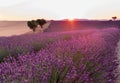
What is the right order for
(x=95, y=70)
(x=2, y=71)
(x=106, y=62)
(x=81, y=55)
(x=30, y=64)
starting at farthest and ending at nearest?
(x=106, y=62), (x=81, y=55), (x=95, y=70), (x=30, y=64), (x=2, y=71)

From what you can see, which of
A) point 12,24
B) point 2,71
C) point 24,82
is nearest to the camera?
point 24,82

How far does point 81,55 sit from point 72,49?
0.28 meters

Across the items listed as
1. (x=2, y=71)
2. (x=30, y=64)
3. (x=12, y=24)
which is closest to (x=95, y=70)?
(x=30, y=64)

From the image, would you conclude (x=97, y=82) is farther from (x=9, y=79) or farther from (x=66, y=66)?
(x=9, y=79)

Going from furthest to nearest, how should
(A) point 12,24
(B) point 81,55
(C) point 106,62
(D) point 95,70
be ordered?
(A) point 12,24 < (C) point 106,62 < (B) point 81,55 < (D) point 95,70

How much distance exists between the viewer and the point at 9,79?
4047 millimetres

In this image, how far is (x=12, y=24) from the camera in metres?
58.8

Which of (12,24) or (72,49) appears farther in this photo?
(12,24)

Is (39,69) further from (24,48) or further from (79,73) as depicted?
(24,48)

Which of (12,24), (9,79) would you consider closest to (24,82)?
(9,79)

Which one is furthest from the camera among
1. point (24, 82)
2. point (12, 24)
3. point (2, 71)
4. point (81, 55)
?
point (12, 24)

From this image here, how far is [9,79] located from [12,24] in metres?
55.2

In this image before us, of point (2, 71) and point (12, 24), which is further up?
point (2, 71)

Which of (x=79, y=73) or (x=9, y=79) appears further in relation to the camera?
(x=79, y=73)
